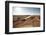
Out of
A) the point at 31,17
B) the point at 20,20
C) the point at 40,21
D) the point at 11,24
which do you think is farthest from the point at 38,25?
the point at 11,24

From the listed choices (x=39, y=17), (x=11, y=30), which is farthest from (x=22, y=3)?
(x=11, y=30)

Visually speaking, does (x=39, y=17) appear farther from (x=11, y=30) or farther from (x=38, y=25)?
(x=11, y=30)
